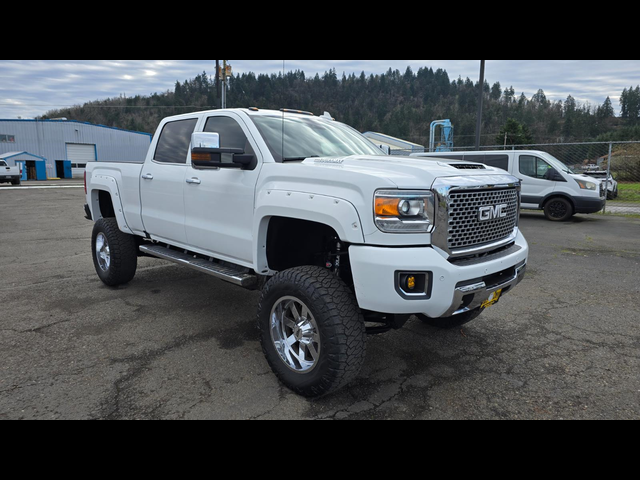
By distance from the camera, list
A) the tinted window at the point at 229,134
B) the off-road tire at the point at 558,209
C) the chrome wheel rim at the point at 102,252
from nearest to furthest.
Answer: the tinted window at the point at 229,134 < the chrome wheel rim at the point at 102,252 < the off-road tire at the point at 558,209

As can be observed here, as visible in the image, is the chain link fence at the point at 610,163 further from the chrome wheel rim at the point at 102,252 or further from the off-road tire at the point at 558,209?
the chrome wheel rim at the point at 102,252

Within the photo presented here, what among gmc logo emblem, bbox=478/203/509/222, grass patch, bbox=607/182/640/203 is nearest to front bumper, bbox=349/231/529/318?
gmc logo emblem, bbox=478/203/509/222

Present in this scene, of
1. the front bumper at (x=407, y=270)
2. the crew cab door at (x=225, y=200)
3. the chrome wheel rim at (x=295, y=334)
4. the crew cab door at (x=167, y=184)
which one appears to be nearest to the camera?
the front bumper at (x=407, y=270)

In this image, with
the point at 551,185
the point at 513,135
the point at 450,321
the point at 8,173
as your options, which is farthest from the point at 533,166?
the point at 513,135

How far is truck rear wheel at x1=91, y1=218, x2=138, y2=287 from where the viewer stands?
217 inches

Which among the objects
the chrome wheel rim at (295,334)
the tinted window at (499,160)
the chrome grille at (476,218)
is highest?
the tinted window at (499,160)

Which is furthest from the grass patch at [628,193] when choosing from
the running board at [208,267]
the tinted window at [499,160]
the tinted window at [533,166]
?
the running board at [208,267]

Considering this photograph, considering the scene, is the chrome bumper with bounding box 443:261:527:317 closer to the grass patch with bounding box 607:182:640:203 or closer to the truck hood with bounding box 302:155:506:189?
the truck hood with bounding box 302:155:506:189

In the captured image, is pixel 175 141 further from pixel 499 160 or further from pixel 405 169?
pixel 499 160

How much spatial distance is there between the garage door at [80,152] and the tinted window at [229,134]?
52.4 m

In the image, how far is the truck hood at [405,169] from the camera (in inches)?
112

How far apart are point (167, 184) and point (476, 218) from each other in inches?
123
